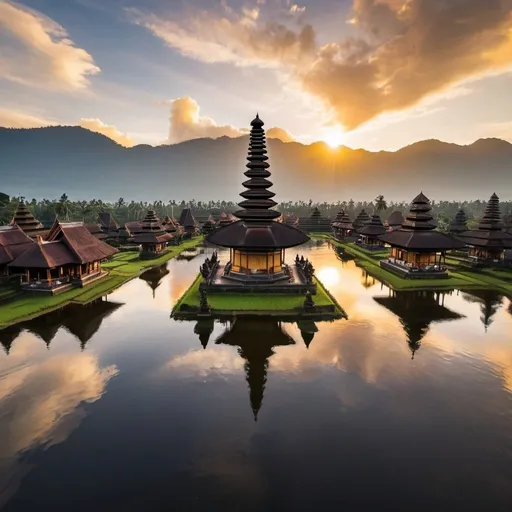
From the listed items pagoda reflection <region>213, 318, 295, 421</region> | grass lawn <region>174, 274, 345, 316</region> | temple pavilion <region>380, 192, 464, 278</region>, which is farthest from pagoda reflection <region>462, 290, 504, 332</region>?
pagoda reflection <region>213, 318, 295, 421</region>

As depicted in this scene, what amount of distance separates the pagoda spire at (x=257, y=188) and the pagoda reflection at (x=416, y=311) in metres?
11.6

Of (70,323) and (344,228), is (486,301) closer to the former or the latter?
(70,323)

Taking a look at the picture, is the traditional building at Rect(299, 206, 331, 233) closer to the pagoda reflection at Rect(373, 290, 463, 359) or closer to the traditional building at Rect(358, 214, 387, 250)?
the traditional building at Rect(358, 214, 387, 250)

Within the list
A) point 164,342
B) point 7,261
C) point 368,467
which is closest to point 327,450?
point 368,467

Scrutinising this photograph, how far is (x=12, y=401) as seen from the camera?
1150cm

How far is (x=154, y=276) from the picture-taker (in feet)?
105

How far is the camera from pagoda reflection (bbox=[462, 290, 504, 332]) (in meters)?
20.6

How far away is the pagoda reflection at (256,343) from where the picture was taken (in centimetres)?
1248

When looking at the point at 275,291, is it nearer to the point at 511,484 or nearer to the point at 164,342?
the point at 164,342

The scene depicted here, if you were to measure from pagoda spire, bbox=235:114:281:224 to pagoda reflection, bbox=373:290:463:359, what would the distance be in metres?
11.6

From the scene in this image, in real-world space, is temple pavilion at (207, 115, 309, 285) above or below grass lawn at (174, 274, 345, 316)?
above

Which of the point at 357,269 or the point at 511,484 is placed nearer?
the point at 511,484

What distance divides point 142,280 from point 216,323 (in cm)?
1410

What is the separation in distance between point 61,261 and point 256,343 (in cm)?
1847
